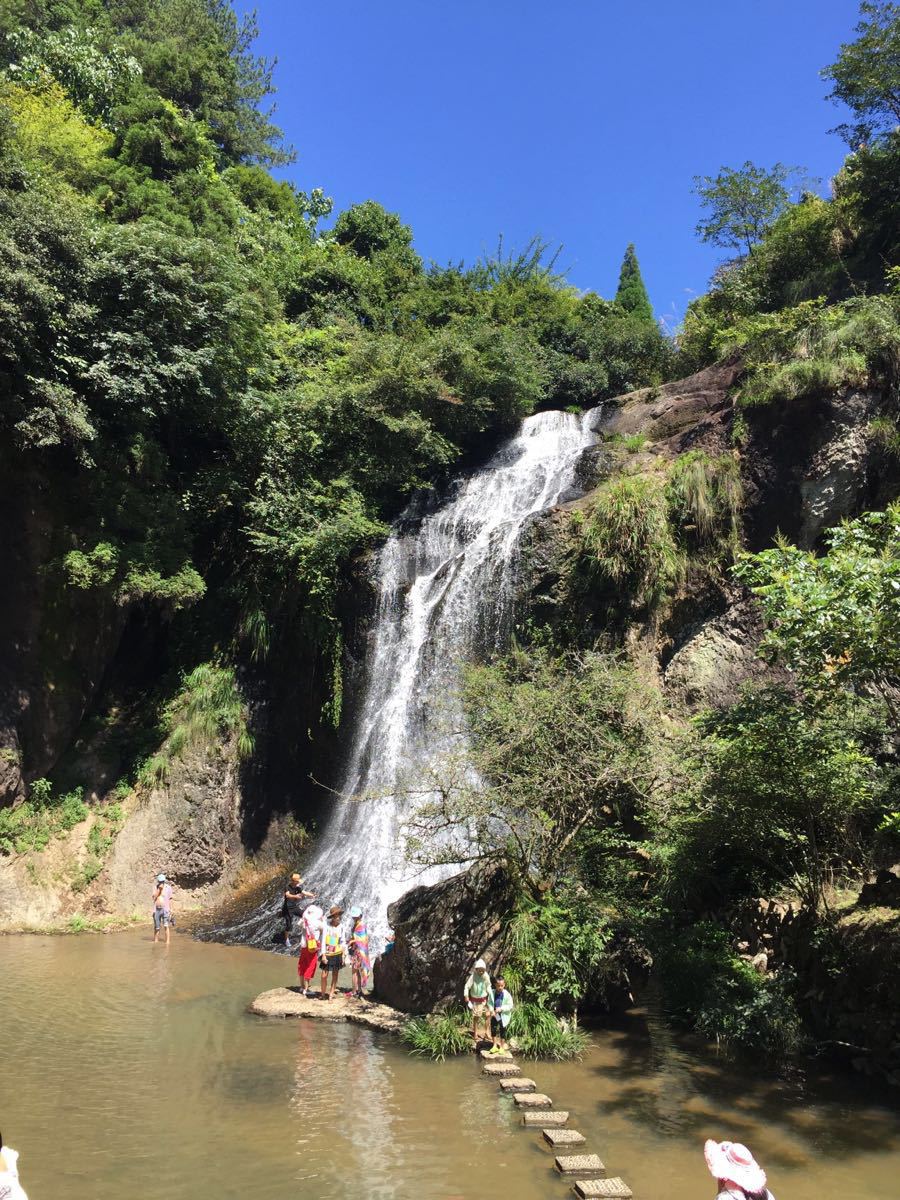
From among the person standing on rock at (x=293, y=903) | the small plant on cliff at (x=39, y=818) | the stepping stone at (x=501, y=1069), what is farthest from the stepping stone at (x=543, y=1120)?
the small plant on cliff at (x=39, y=818)

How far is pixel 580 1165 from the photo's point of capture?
6191 mm

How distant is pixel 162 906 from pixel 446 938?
689 cm

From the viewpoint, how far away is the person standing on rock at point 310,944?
36.1 ft

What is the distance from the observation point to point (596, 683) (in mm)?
11164

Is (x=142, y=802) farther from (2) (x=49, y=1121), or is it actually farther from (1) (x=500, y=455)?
(1) (x=500, y=455)

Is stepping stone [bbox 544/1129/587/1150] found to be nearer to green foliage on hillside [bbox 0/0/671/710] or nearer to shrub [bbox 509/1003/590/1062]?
shrub [bbox 509/1003/590/1062]

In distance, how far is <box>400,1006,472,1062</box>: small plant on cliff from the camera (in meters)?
8.97

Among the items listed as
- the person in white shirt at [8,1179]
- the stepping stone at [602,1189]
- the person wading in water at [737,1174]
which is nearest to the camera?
the person in white shirt at [8,1179]

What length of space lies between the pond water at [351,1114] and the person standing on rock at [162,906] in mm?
3992

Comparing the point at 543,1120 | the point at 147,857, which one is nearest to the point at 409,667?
the point at 147,857

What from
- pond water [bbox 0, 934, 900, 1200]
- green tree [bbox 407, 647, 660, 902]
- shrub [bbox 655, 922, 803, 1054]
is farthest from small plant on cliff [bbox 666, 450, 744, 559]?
pond water [bbox 0, 934, 900, 1200]

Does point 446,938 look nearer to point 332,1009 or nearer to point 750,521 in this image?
point 332,1009

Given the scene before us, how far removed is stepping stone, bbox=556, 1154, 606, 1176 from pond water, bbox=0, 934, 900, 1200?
0.14 meters

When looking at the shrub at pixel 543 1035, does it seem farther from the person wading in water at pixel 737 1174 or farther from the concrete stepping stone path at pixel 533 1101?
the person wading in water at pixel 737 1174
